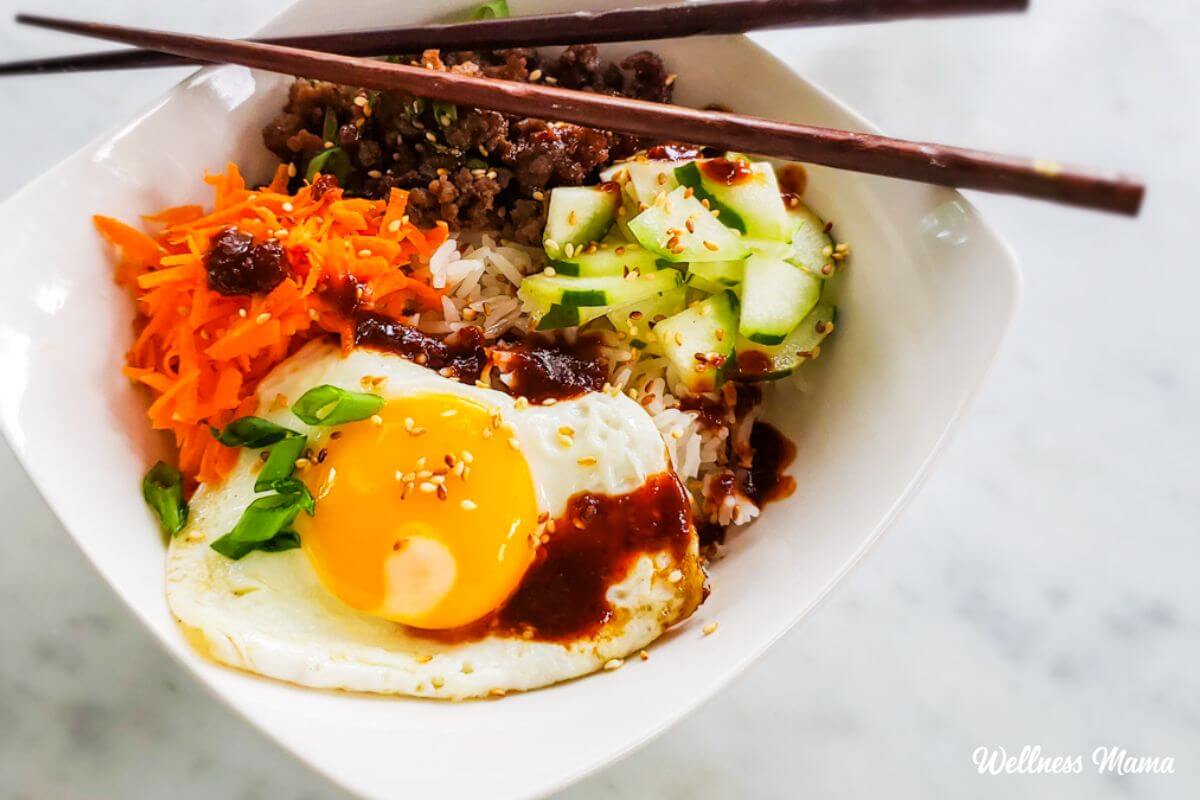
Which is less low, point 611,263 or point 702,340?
point 611,263

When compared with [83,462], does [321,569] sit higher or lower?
lower

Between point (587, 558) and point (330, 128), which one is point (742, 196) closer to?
point (587, 558)

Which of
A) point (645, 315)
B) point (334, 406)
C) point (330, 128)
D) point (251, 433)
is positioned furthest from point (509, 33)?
point (251, 433)

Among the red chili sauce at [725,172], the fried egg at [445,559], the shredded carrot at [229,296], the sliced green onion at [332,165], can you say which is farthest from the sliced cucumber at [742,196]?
the sliced green onion at [332,165]

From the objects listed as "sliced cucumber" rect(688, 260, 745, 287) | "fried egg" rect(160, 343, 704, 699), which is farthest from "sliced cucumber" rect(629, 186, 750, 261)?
"fried egg" rect(160, 343, 704, 699)

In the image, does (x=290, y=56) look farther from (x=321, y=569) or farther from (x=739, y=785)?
(x=739, y=785)

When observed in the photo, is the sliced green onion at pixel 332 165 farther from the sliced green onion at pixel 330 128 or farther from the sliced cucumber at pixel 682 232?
the sliced cucumber at pixel 682 232

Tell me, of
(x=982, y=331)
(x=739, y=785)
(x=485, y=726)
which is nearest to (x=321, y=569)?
(x=485, y=726)
